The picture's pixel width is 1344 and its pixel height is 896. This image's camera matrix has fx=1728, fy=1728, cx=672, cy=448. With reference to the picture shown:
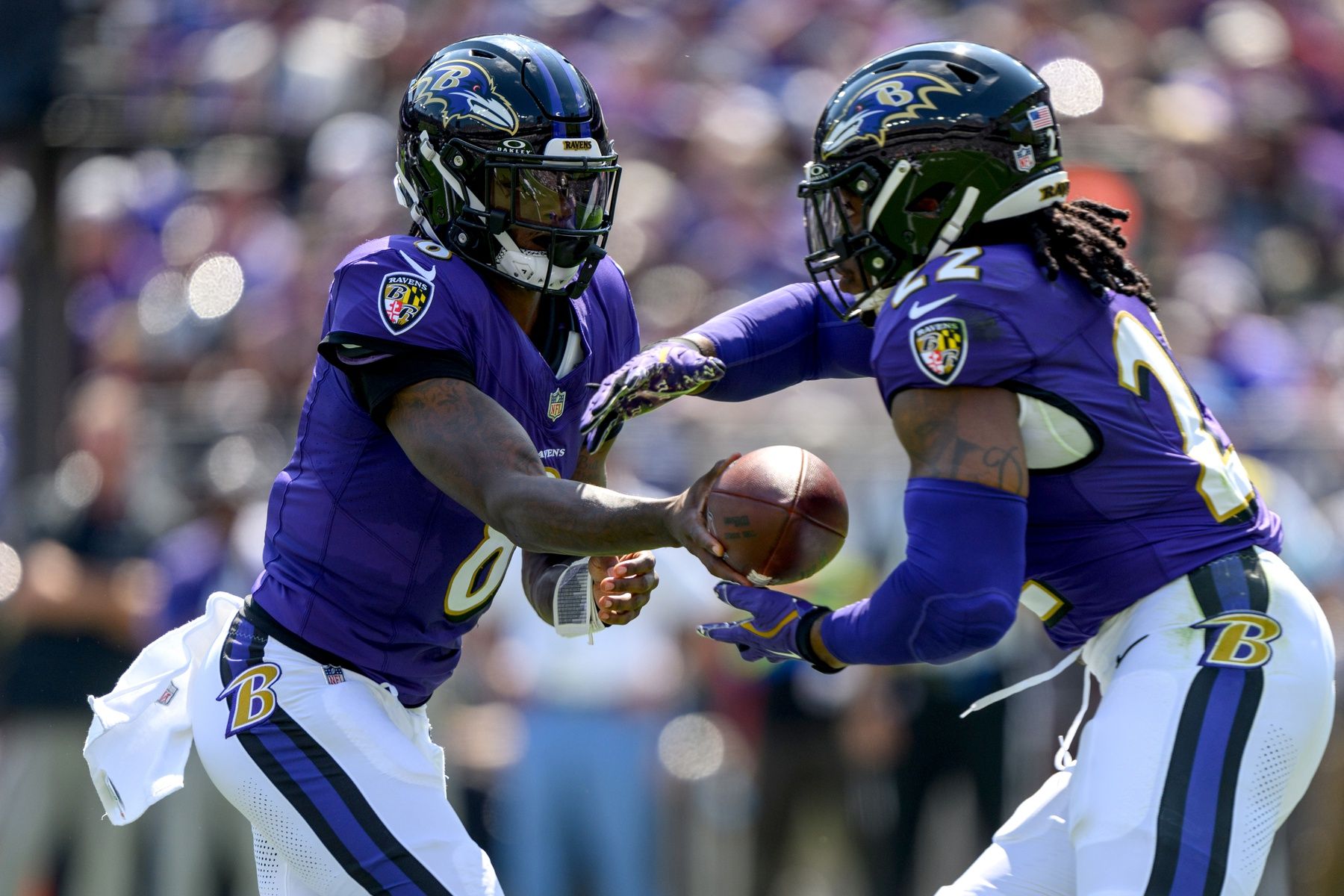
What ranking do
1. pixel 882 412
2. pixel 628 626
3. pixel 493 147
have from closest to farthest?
pixel 493 147 → pixel 628 626 → pixel 882 412

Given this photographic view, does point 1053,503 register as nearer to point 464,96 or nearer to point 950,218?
point 950,218

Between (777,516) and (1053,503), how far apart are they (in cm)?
55

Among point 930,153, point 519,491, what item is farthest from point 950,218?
point 519,491

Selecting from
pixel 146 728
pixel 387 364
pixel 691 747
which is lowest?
pixel 691 747

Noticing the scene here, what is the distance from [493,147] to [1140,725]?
187 centimetres

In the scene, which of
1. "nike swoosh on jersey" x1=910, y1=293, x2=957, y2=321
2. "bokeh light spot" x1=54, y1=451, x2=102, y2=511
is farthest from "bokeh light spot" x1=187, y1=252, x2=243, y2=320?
"nike swoosh on jersey" x1=910, y1=293, x2=957, y2=321

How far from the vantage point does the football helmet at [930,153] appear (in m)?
3.56

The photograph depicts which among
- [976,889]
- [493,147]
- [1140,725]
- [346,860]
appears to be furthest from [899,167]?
[346,860]

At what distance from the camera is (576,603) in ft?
13.4

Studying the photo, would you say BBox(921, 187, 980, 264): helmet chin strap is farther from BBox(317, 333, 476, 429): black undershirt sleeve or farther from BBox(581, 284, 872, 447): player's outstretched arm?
BBox(317, 333, 476, 429): black undershirt sleeve

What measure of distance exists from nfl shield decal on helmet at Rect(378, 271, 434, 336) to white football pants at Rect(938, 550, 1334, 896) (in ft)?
5.23

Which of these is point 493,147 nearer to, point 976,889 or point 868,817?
point 976,889

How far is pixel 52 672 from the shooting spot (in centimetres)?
682

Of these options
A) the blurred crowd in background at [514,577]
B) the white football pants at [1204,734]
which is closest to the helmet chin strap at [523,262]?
the white football pants at [1204,734]
